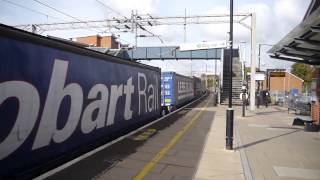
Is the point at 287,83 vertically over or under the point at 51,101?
over

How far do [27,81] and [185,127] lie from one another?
11.2 m

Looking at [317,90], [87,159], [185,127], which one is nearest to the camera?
[87,159]

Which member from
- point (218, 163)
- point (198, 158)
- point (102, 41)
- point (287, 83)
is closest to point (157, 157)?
point (198, 158)

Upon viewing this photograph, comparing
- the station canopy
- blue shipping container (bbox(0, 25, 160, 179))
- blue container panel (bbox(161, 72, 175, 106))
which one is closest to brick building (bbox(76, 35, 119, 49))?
blue container panel (bbox(161, 72, 175, 106))

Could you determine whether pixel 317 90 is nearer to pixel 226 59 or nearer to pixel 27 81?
pixel 27 81

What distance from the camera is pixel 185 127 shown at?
55.4 ft

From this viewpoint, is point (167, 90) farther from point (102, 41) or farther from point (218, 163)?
point (102, 41)

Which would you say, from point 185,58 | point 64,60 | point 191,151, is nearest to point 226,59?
point 185,58

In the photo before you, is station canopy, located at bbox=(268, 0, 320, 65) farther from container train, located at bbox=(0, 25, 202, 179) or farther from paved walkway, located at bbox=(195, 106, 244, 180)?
container train, located at bbox=(0, 25, 202, 179)

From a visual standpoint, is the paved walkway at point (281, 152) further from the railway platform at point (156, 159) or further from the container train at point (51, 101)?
the container train at point (51, 101)

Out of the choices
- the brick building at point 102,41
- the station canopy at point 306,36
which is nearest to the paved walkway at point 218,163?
the station canopy at point 306,36

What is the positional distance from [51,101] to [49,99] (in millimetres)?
88

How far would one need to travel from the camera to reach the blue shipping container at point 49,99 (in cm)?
604

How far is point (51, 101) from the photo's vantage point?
7254mm
